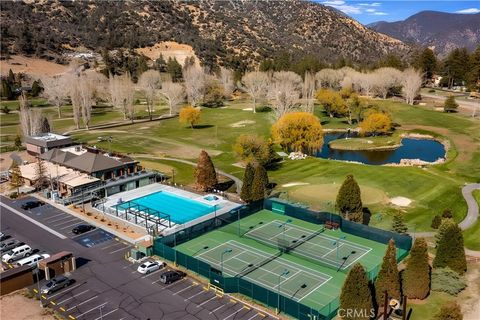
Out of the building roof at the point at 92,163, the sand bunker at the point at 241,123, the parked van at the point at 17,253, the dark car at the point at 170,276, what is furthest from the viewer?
the sand bunker at the point at 241,123

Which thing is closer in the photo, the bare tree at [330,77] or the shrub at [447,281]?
the shrub at [447,281]

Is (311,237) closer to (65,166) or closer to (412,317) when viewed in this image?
(412,317)

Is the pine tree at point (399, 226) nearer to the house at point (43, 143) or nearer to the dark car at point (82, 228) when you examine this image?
the dark car at point (82, 228)

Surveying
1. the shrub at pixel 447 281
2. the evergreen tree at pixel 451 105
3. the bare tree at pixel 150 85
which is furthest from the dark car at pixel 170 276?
the evergreen tree at pixel 451 105

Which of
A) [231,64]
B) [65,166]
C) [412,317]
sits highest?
[231,64]

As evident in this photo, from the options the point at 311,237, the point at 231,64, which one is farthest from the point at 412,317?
the point at 231,64

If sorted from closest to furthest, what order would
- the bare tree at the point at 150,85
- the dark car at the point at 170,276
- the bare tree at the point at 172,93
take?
the dark car at the point at 170,276 → the bare tree at the point at 172,93 → the bare tree at the point at 150,85
